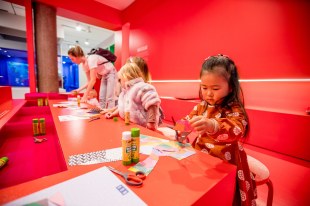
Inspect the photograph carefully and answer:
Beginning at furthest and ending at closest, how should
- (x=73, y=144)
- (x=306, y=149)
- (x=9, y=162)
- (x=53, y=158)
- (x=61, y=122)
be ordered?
(x=306, y=149), (x=61, y=122), (x=53, y=158), (x=9, y=162), (x=73, y=144)

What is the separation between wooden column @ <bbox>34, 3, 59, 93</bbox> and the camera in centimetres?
412

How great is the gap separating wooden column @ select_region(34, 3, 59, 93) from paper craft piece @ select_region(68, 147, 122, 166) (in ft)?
13.9

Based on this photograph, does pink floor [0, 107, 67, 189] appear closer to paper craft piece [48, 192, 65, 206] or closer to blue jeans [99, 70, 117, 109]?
paper craft piece [48, 192, 65, 206]

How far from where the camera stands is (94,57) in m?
3.04

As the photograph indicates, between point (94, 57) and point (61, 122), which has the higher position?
point (94, 57)

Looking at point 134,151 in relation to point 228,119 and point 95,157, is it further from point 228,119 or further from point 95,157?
point 228,119

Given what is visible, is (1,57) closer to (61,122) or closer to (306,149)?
(61,122)

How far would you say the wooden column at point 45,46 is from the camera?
13.5 feet

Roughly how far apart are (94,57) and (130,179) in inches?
113

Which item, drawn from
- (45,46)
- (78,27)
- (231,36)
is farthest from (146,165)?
(78,27)

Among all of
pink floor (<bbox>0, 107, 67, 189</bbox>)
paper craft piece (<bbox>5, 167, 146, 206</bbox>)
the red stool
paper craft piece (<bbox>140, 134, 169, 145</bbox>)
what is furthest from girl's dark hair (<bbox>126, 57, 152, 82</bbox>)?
paper craft piece (<bbox>5, 167, 146, 206</bbox>)

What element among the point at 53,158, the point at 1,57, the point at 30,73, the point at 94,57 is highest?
the point at 1,57

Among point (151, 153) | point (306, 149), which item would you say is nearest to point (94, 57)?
point (151, 153)

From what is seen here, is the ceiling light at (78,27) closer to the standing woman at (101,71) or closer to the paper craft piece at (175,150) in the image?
the standing woman at (101,71)
